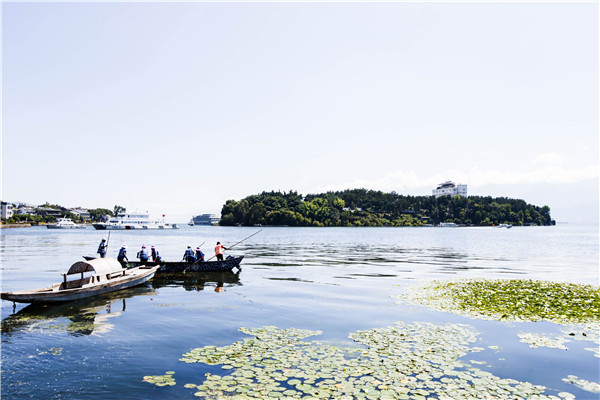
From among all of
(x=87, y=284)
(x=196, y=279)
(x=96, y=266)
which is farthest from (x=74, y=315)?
(x=196, y=279)

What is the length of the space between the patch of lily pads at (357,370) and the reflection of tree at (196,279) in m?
16.8

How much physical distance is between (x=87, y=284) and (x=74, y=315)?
5117 millimetres

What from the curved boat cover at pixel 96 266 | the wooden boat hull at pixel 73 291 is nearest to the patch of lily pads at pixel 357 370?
the wooden boat hull at pixel 73 291

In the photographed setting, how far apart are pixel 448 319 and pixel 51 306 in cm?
2204

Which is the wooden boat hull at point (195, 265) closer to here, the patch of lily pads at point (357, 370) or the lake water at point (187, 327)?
the lake water at point (187, 327)

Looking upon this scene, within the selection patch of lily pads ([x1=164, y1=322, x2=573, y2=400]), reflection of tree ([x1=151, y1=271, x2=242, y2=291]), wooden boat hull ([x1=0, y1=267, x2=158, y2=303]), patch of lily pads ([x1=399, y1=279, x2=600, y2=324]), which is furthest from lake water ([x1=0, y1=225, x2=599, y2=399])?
patch of lily pads ([x1=399, y1=279, x2=600, y2=324])

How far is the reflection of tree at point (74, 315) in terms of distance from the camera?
59.4 ft

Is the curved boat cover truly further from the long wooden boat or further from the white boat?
the white boat

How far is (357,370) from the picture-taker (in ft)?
40.1

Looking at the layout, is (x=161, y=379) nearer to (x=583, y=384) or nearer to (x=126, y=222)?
(x=583, y=384)

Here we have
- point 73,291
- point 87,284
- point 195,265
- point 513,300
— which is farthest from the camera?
point 195,265

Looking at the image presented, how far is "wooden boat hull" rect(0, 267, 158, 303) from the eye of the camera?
2094cm

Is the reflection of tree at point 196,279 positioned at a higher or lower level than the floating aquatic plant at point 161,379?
lower

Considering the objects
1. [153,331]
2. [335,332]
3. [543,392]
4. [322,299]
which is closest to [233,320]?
[153,331]
